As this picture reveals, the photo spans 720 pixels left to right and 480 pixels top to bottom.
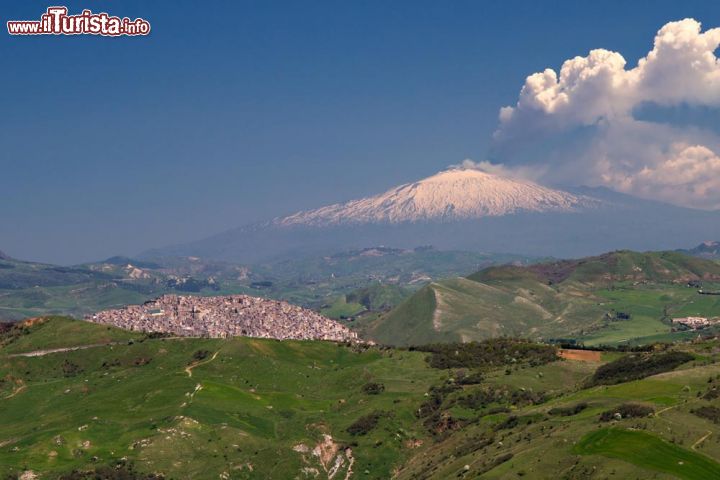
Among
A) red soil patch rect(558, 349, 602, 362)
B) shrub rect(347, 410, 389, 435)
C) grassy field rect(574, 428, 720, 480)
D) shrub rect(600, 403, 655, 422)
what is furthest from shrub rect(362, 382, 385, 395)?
grassy field rect(574, 428, 720, 480)

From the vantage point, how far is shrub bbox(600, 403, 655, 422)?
104 metres

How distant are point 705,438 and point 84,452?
338ft

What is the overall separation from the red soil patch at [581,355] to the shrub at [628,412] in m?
81.5

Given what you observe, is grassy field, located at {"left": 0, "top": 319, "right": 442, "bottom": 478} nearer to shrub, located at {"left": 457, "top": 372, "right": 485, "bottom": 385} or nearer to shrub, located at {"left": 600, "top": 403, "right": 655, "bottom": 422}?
shrub, located at {"left": 457, "top": 372, "right": 485, "bottom": 385}

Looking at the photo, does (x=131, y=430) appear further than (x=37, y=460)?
Yes

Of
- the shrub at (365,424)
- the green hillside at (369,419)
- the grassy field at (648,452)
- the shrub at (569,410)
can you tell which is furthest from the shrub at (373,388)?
the grassy field at (648,452)

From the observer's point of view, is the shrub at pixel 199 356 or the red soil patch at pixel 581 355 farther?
the shrub at pixel 199 356


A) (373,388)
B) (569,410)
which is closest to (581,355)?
(373,388)

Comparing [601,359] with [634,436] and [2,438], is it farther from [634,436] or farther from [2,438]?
[2,438]

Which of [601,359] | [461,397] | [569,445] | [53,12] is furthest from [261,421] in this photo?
[53,12]

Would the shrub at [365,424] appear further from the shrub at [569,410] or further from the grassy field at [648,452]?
the grassy field at [648,452]

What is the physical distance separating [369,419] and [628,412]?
58.3m

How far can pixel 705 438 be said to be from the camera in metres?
92.2

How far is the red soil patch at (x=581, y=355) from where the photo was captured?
7436 inches
